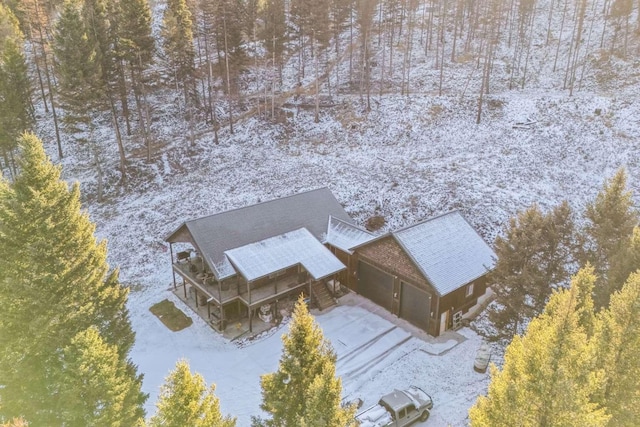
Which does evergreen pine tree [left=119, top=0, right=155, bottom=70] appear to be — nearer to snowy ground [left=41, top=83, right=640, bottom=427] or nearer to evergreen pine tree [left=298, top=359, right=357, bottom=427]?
snowy ground [left=41, top=83, right=640, bottom=427]

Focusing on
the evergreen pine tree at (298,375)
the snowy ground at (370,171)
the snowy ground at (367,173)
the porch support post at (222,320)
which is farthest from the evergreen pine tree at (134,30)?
the evergreen pine tree at (298,375)

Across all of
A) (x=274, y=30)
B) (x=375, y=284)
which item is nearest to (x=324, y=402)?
(x=375, y=284)

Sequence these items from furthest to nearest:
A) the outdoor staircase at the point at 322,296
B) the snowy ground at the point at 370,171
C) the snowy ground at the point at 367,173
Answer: the snowy ground at the point at 370,171
the outdoor staircase at the point at 322,296
the snowy ground at the point at 367,173

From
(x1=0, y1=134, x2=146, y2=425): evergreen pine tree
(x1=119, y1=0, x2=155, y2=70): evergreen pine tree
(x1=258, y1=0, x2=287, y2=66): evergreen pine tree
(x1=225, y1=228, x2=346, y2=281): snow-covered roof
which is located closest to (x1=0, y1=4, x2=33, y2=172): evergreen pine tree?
(x1=119, y1=0, x2=155, y2=70): evergreen pine tree

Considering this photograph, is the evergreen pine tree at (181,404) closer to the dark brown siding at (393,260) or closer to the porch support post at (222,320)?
the porch support post at (222,320)

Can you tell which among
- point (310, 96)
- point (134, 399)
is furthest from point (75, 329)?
point (310, 96)
